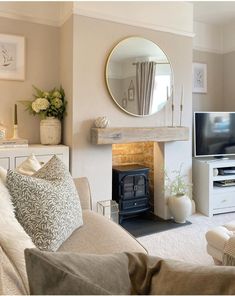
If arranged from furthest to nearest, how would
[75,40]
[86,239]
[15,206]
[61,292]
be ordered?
[75,40] → [86,239] → [15,206] → [61,292]

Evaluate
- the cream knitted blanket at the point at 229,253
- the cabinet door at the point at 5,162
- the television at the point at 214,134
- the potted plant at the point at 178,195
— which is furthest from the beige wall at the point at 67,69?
the cream knitted blanket at the point at 229,253

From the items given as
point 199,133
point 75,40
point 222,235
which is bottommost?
point 222,235

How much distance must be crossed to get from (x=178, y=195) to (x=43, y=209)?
7.42 feet

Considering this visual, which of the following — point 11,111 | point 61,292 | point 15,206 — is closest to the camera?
point 61,292

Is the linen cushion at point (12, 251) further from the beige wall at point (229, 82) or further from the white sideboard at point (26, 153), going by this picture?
the beige wall at point (229, 82)

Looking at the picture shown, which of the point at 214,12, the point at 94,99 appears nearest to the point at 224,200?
the point at 94,99

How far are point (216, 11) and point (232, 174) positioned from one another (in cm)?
227

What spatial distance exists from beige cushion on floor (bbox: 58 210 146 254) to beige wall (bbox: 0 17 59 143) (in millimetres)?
1872

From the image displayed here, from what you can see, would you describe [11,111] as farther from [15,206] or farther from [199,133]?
[199,133]

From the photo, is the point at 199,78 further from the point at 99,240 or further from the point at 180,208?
the point at 99,240

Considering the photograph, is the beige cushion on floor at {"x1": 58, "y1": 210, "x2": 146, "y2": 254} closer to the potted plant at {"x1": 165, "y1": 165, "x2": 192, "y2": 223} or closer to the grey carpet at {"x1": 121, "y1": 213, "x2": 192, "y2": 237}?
the grey carpet at {"x1": 121, "y1": 213, "x2": 192, "y2": 237}

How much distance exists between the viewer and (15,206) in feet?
4.14

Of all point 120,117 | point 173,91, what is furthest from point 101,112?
point 173,91

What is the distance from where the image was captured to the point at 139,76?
10.5 ft
